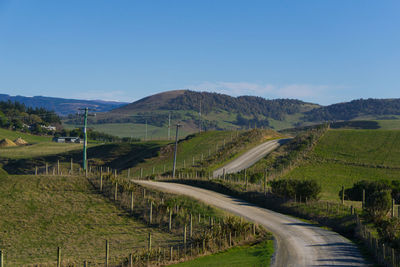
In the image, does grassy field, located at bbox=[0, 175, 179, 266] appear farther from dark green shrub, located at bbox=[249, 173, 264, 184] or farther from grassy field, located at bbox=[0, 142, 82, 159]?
grassy field, located at bbox=[0, 142, 82, 159]

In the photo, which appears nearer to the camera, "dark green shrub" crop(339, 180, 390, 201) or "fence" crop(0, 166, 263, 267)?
"fence" crop(0, 166, 263, 267)

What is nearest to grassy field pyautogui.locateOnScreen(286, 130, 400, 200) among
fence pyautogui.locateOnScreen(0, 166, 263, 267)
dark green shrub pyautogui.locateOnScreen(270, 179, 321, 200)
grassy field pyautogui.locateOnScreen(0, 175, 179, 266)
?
dark green shrub pyautogui.locateOnScreen(270, 179, 321, 200)

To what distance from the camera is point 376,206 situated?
1523 inches

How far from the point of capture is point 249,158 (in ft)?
309

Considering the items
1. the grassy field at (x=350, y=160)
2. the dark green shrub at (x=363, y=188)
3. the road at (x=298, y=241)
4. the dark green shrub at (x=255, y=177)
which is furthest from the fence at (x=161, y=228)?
the grassy field at (x=350, y=160)

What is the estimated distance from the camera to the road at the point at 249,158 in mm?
84094

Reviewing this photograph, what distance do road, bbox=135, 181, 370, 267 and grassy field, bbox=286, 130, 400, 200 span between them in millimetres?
18181

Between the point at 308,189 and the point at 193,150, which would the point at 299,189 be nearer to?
the point at 308,189

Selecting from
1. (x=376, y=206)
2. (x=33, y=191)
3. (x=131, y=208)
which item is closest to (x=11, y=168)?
(x=33, y=191)

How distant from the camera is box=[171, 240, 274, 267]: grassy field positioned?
2830 cm

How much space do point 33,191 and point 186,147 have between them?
6842 cm

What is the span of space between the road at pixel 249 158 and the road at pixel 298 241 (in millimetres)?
30379

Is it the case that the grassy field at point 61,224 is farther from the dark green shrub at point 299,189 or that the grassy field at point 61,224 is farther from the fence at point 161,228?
the dark green shrub at point 299,189

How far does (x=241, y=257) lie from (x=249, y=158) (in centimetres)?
6455
